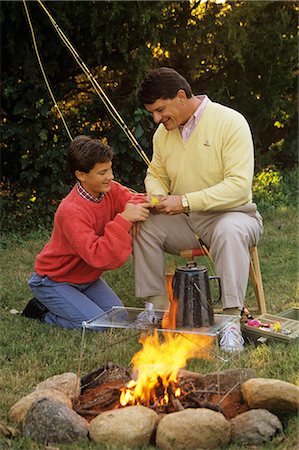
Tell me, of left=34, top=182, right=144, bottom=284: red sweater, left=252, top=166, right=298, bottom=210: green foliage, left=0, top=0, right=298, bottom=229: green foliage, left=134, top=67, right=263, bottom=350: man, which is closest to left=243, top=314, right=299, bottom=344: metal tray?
left=134, top=67, right=263, bottom=350: man

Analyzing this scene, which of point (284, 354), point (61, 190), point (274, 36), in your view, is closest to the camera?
point (284, 354)

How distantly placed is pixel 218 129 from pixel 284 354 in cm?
125

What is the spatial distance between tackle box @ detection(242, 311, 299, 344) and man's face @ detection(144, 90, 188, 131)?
1150 mm

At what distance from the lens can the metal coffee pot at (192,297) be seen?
2.91 meters

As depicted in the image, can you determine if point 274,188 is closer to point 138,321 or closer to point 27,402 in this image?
point 138,321

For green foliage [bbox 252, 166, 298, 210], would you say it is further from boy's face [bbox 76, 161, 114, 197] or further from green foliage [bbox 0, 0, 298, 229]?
boy's face [bbox 76, 161, 114, 197]

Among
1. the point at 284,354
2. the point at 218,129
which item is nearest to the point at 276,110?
the point at 218,129

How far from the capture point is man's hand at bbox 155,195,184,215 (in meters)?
3.73

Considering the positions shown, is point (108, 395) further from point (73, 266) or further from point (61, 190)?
point (61, 190)

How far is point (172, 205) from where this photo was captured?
3736 millimetres

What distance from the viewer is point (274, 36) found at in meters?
7.46

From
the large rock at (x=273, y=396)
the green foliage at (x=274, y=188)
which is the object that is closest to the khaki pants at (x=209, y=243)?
the large rock at (x=273, y=396)

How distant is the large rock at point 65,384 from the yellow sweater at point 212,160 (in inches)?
48.0

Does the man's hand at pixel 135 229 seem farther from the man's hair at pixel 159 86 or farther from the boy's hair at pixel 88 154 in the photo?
the man's hair at pixel 159 86
